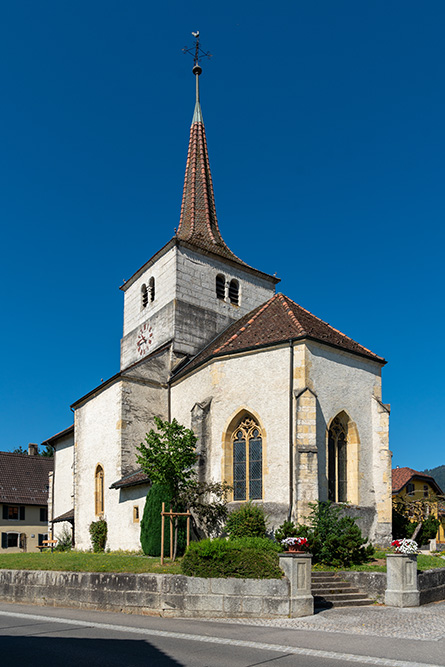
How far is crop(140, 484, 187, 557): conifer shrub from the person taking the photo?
59.7 ft

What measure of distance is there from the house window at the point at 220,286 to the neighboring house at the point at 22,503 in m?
22.3

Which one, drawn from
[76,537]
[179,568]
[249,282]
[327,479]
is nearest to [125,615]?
[179,568]

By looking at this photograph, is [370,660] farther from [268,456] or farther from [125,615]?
[268,456]

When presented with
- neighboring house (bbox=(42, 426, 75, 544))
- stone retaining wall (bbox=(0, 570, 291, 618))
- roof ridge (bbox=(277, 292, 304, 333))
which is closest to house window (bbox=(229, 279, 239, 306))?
roof ridge (bbox=(277, 292, 304, 333))

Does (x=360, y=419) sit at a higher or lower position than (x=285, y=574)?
higher

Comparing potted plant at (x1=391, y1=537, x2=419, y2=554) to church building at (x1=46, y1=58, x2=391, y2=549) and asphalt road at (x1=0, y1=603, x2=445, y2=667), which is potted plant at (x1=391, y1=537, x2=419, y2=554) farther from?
church building at (x1=46, y1=58, x2=391, y2=549)

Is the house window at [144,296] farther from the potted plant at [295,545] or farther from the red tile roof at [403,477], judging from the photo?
the red tile roof at [403,477]

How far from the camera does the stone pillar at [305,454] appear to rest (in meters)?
17.4

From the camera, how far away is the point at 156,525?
737 inches

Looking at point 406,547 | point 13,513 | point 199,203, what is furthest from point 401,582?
point 13,513

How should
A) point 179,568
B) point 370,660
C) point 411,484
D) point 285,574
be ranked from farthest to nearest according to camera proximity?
point 411,484 < point 179,568 < point 285,574 < point 370,660

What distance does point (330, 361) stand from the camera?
19.7 meters

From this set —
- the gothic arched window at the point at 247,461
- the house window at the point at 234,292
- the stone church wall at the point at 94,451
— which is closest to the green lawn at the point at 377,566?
the gothic arched window at the point at 247,461

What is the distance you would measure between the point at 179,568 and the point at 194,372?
9856mm
